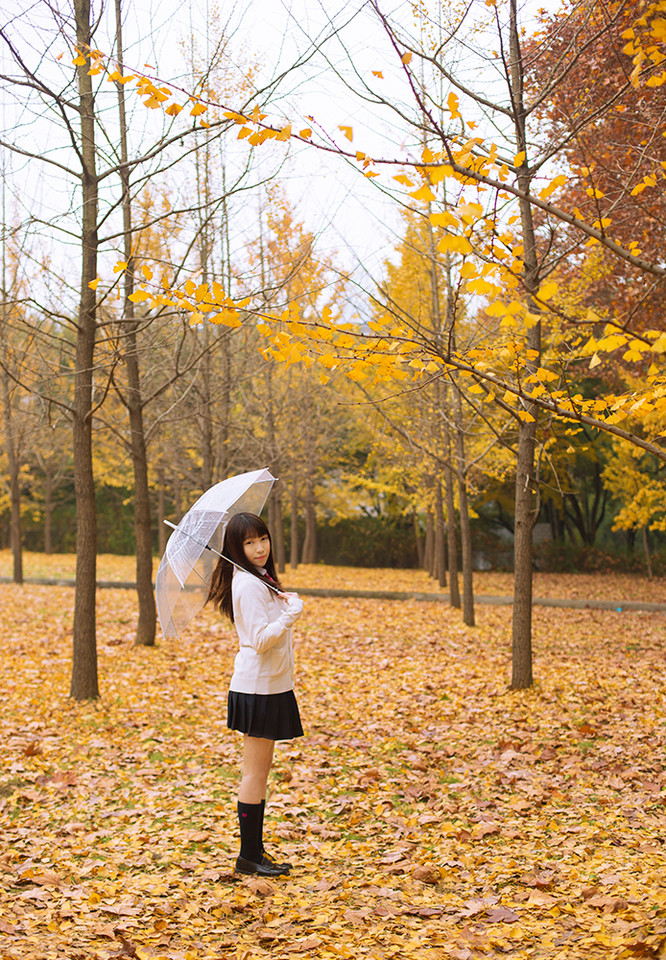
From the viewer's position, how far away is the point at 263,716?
11.9ft

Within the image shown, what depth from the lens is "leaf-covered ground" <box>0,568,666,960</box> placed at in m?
3.07

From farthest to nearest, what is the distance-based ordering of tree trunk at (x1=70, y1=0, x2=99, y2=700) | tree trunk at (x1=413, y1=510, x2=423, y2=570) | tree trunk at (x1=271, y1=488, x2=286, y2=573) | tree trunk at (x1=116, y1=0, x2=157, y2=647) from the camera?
tree trunk at (x1=413, y1=510, x2=423, y2=570) → tree trunk at (x1=271, y1=488, x2=286, y2=573) → tree trunk at (x1=116, y1=0, x2=157, y2=647) → tree trunk at (x1=70, y1=0, x2=99, y2=700)

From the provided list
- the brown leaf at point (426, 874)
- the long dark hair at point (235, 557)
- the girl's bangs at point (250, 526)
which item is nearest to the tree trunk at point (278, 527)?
the long dark hair at point (235, 557)

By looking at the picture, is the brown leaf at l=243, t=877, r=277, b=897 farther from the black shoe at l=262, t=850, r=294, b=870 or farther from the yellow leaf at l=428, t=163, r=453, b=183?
the yellow leaf at l=428, t=163, r=453, b=183

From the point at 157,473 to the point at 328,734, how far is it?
Result: 18109 millimetres

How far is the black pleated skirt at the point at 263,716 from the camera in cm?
364

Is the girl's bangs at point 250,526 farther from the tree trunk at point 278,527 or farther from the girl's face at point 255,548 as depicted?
the tree trunk at point 278,527

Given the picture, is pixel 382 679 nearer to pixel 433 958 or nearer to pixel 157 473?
pixel 433 958

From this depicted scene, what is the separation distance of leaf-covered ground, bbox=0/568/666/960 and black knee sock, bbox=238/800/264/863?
0.48 feet

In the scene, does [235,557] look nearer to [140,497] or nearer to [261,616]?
[261,616]

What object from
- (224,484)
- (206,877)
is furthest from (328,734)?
(224,484)

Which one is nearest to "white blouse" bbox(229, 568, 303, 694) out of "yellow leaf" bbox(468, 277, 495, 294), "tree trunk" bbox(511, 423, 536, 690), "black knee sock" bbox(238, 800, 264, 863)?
"black knee sock" bbox(238, 800, 264, 863)

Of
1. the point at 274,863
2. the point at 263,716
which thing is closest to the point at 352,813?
the point at 274,863

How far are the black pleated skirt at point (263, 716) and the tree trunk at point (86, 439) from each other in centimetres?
329
